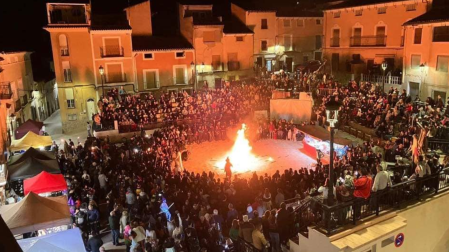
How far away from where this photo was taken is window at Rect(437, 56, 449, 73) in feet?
88.4

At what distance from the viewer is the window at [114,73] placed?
111 feet

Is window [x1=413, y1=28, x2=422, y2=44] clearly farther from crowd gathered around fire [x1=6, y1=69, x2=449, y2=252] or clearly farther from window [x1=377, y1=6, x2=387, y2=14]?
window [x1=377, y1=6, x2=387, y2=14]

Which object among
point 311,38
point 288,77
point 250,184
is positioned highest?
point 311,38

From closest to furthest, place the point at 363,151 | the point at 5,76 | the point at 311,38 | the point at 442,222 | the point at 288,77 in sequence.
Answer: the point at 442,222 < the point at 363,151 < the point at 5,76 < the point at 288,77 < the point at 311,38

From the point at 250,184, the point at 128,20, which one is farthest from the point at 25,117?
the point at 250,184

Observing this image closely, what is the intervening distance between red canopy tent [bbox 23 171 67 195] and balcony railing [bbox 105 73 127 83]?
20.1m

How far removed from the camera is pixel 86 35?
1283 inches

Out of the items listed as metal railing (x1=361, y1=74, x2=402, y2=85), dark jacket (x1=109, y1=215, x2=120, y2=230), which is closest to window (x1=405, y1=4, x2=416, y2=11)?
metal railing (x1=361, y1=74, x2=402, y2=85)

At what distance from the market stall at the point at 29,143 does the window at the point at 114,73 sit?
47.5ft

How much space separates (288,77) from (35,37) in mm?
31593

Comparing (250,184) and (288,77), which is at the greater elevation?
(288,77)

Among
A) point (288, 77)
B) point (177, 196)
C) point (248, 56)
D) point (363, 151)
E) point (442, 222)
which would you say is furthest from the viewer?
point (248, 56)

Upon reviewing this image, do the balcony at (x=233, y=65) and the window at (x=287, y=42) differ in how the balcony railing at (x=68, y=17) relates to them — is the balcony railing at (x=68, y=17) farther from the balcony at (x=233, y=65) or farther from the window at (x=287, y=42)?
the window at (x=287, y=42)

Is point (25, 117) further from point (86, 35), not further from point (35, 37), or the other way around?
point (35, 37)
